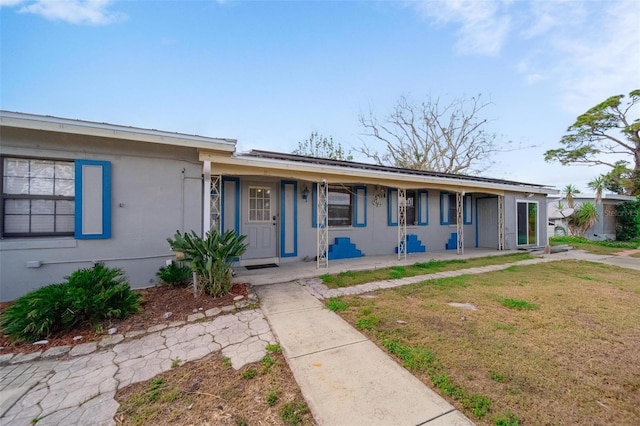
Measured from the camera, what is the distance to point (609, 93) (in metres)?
17.5

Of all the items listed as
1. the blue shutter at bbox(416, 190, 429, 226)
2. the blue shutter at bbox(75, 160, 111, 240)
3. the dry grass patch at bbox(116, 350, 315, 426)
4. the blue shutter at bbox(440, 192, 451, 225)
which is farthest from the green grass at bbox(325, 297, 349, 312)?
the blue shutter at bbox(440, 192, 451, 225)

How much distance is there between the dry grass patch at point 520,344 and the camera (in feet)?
6.18

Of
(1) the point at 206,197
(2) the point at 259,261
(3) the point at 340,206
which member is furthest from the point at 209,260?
(3) the point at 340,206

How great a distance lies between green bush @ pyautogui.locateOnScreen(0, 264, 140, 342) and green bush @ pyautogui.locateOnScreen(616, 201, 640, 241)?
2247cm

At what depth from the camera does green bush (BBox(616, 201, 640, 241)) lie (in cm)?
1378

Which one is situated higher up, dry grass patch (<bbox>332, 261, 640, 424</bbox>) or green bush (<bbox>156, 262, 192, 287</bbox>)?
green bush (<bbox>156, 262, 192, 287</bbox>)

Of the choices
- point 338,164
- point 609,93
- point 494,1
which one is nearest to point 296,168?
point 338,164

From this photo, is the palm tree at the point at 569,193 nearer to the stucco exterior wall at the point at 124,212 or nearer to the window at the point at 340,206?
the window at the point at 340,206

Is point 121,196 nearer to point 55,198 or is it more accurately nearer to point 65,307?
point 55,198

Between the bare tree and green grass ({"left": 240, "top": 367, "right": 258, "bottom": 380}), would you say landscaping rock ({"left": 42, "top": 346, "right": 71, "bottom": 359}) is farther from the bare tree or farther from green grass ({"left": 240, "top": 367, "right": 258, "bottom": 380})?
the bare tree

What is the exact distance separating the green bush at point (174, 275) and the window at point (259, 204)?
95.2 inches

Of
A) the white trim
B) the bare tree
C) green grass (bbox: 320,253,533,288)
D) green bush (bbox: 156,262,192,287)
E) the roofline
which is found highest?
the bare tree

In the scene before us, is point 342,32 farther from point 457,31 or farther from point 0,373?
point 0,373

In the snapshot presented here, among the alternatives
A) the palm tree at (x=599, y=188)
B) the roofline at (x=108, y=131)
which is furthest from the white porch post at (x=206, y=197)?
the palm tree at (x=599, y=188)
